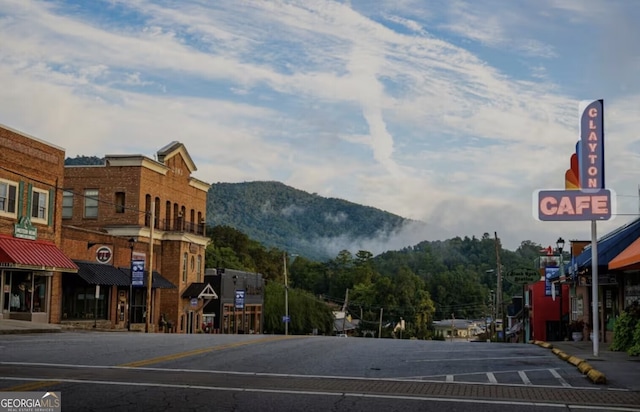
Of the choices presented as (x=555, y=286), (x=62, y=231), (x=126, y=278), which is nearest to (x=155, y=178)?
(x=126, y=278)

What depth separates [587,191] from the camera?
18.1m

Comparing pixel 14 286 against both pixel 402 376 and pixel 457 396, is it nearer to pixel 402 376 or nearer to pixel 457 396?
pixel 402 376

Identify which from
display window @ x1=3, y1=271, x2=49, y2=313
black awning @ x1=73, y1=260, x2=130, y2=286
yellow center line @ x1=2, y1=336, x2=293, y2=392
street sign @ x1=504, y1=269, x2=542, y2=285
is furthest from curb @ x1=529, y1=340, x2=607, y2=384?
black awning @ x1=73, y1=260, x2=130, y2=286

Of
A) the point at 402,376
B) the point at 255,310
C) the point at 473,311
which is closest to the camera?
the point at 402,376

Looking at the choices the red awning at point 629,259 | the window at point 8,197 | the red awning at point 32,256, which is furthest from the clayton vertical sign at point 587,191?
the window at point 8,197

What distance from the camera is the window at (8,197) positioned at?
37.2 m

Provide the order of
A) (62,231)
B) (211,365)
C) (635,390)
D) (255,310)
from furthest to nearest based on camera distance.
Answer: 1. (255,310)
2. (62,231)
3. (211,365)
4. (635,390)

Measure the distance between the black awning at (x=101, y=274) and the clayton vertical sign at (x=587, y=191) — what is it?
32480 millimetres

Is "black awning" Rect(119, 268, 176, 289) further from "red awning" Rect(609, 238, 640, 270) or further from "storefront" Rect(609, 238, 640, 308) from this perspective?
"red awning" Rect(609, 238, 640, 270)

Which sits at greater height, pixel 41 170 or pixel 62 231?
pixel 41 170

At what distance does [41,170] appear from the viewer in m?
40.5

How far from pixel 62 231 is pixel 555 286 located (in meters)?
28.2

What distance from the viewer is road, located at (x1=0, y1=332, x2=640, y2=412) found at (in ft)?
34.7

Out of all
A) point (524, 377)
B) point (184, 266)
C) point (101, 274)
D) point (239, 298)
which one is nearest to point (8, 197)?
point (101, 274)
